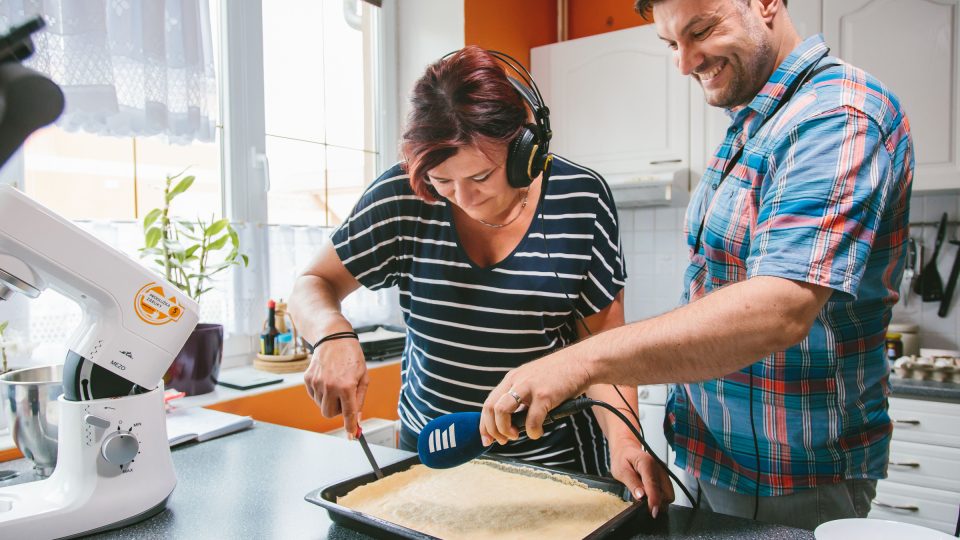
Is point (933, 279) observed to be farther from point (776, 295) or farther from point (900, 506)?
point (776, 295)

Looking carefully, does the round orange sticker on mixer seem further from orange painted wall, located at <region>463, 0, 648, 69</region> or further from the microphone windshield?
orange painted wall, located at <region>463, 0, 648, 69</region>

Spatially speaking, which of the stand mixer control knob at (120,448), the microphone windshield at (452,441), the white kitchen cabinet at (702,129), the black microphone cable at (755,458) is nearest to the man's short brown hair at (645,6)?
the black microphone cable at (755,458)

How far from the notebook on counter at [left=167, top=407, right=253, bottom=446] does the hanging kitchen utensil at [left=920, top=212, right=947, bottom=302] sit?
8.31 ft

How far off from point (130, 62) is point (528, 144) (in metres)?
1.24

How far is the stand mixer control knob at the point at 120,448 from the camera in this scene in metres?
0.82

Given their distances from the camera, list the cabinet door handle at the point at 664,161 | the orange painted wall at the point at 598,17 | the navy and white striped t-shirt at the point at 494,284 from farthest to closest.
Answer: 1. the orange painted wall at the point at 598,17
2. the cabinet door handle at the point at 664,161
3. the navy and white striped t-shirt at the point at 494,284

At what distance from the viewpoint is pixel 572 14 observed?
333 centimetres

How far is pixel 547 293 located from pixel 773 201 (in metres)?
0.42

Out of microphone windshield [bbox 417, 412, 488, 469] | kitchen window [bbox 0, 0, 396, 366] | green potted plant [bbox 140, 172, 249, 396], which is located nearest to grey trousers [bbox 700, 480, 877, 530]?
microphone windshield [bbox 417, 412, 488, 469]

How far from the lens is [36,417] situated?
0.97 meters

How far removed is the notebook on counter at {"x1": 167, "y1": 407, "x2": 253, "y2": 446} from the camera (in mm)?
1196

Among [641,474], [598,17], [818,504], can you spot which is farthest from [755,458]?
[598,17]

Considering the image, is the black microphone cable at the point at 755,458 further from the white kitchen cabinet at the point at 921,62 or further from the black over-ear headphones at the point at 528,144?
the white kitchen cabinet at the point at 921,62

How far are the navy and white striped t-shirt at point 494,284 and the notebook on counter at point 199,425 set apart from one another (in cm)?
37
